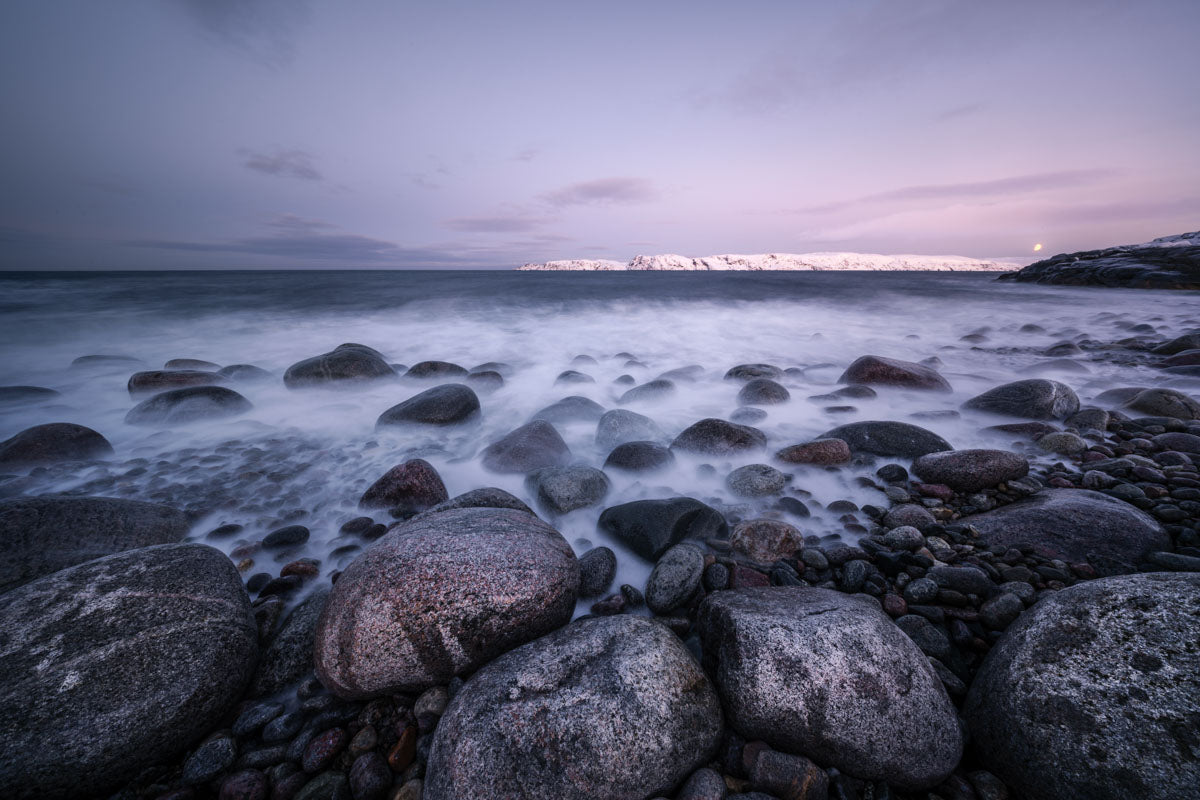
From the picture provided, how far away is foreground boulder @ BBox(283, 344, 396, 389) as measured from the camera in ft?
22.3

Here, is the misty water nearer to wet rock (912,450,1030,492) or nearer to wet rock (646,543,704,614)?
wet rock (646,543,704,614)

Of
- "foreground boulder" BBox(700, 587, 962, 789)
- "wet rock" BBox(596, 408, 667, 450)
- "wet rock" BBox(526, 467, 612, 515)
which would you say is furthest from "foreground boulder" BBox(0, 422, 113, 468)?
"foreground boulder" BBox(700, 587, 962, 789)

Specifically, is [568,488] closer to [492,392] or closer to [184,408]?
[492,392]

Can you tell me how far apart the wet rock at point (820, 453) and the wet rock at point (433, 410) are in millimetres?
3829

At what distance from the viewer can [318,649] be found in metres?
1.99

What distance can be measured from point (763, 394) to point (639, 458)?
2.69 m

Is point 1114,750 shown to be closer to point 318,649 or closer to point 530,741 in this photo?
point 530,741

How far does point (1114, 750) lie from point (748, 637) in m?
1.13

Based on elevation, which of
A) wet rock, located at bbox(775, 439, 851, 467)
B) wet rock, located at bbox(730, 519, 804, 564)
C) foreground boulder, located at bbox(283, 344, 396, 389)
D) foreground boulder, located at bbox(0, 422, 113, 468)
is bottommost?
wet rock, located at bbox(730, 519, 804, 564)

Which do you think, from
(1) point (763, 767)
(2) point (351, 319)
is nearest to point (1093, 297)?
(1) point (763, 767)

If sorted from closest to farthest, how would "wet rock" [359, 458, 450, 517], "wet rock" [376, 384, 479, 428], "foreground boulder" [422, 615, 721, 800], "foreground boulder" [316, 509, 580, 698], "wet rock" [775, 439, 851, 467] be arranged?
"foreground boulder" [422, 615, 721, 800] < "foreground boulder" [316, 509, 580, 698] < "wet rock" [359, 458, 450, 517] < "wet rock" [775, 439, 851, 467] < "wet rock" [376, 384, 479, 428]

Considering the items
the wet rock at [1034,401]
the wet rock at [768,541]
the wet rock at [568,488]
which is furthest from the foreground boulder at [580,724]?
the wet rock at [1034,401]

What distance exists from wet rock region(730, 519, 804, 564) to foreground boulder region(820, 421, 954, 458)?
5.88ft

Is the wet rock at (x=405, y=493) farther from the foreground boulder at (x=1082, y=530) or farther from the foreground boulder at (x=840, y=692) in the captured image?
the foreground boulder at (x=1082, y=530)
